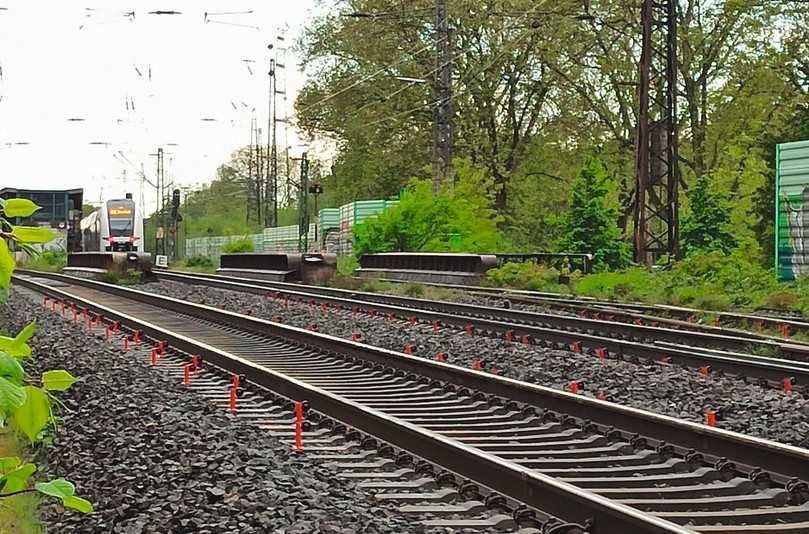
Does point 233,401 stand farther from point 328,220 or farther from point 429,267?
point 328,220

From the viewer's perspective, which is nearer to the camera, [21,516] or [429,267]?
[21,516]

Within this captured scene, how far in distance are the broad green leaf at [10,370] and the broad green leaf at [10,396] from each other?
19 millimetres

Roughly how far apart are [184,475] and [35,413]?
13.5 feet

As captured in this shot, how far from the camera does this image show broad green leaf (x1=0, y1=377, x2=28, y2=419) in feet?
5.98

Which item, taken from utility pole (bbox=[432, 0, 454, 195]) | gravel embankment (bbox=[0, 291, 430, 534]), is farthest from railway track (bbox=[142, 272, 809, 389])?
utility pole (bbox=[432, 0, 454, 195])

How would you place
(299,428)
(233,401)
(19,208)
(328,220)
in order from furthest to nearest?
1. (328,220)
2. (233,401)
3. (299,428)
4. (19,208)

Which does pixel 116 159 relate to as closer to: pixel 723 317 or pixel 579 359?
pixel 723 317

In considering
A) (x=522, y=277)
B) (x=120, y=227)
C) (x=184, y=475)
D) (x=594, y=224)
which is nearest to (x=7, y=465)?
(x=184, y=475)

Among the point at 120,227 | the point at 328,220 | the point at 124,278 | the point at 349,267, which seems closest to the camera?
the point at 124,278

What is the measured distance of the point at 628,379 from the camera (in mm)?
10062

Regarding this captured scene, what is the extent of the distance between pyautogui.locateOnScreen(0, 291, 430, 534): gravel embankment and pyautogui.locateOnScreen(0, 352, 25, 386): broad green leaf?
3.09m

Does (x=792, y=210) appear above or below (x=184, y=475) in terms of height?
above

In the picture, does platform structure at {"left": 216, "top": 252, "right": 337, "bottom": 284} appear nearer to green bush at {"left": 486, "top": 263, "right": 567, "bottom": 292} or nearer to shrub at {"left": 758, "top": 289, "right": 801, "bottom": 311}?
green bush at {"left": 486, "top": 263, "right": 567, "bottom": 292}

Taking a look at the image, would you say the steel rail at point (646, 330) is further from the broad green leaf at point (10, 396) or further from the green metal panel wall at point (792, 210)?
the broad green leaf at point (10, 396)
